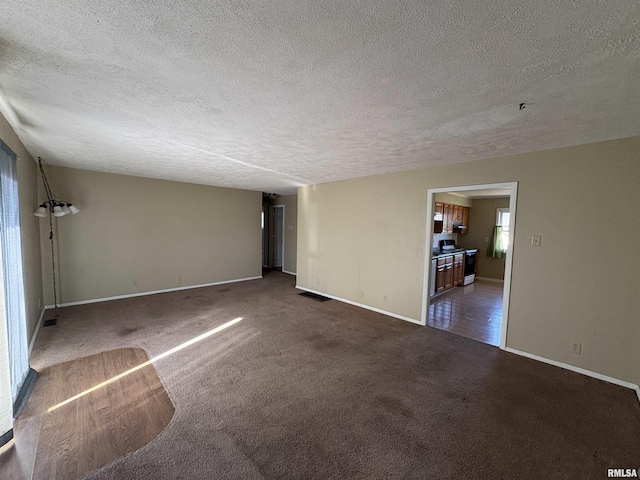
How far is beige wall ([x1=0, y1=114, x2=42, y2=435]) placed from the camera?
100 inches

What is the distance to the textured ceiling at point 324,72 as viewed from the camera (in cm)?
113

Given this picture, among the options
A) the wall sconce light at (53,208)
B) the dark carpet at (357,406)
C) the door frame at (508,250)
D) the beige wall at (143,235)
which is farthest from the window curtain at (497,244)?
the wall sconce light at (53,208)

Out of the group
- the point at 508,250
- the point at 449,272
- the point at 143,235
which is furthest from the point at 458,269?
the point at 143,235

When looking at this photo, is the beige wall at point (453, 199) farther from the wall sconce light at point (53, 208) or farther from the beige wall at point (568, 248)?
the wall sconce light at point (53, 208)

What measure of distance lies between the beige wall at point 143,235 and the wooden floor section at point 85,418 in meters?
2.69

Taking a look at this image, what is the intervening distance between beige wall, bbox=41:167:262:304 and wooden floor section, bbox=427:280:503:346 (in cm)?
489

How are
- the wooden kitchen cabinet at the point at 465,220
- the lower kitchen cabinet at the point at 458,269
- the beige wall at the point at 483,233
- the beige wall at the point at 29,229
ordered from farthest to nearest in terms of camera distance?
the beige wall at the point at 483,233, the wooden kitchen cabinet at the point at 465,220, the lower kitchen cabinet at the point at 458,269, the beige wall at the point at 29,229

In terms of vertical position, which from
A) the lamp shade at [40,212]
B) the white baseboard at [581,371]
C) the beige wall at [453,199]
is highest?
the beige wall at [453,199]

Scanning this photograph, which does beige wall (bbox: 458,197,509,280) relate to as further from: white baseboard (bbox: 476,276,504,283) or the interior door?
the interior door

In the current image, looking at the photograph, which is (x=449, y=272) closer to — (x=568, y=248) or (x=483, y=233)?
(x=483, y=233)

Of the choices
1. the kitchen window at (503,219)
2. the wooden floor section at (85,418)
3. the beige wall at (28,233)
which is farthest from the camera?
the kitchen window at (503,219)

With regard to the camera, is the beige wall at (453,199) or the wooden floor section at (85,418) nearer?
the wooden floor section at (85,418)

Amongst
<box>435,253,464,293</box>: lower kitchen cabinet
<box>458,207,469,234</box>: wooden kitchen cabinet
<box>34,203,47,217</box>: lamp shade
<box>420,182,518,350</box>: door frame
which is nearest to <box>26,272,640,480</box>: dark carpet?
<box>420,182,518,350</box>: door frame

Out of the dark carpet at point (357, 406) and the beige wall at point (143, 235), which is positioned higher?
the beige wall at point (143, 235)
